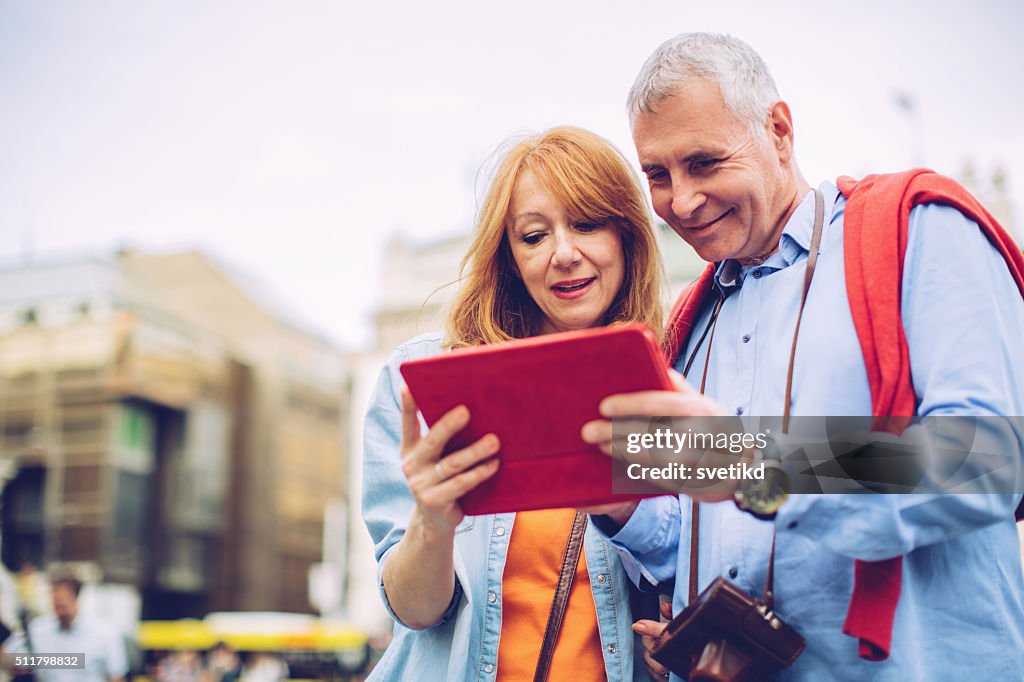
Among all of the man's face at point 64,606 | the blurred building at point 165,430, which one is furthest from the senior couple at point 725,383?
the blurred building at point 165,430

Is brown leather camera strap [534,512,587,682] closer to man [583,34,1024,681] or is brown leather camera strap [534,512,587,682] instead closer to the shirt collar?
man [583,34,1024,681]

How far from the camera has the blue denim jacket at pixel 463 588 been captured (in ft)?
6.52

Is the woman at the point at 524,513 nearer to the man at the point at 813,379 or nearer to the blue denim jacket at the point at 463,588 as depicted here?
the blue denim jacket at the point at 463,588

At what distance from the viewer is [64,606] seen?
622 centimetres

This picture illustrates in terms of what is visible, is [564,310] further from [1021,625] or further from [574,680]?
[1021,625]

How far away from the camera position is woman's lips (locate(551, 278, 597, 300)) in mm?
2229

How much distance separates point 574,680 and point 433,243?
79.2ft

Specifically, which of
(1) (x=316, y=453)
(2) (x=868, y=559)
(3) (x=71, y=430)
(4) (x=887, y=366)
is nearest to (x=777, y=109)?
(4) (x=887, y=366)

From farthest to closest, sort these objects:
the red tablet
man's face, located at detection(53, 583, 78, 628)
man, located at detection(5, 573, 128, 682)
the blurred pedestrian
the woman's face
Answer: the blurred pedestrian → man's face, located at detection(53, 583, 78, 628) → man, located at detection(5, 573, 128, 682) → the woman's face → the red tablet

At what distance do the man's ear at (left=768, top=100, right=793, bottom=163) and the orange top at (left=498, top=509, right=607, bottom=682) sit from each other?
936mm

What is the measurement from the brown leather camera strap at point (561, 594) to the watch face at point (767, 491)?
2.23ft

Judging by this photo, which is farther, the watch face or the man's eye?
the man's eye

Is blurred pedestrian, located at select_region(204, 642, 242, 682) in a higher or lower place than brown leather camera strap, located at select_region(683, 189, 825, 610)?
lower

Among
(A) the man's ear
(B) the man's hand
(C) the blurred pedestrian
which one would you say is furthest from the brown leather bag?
(C) the blurred pedestrian
